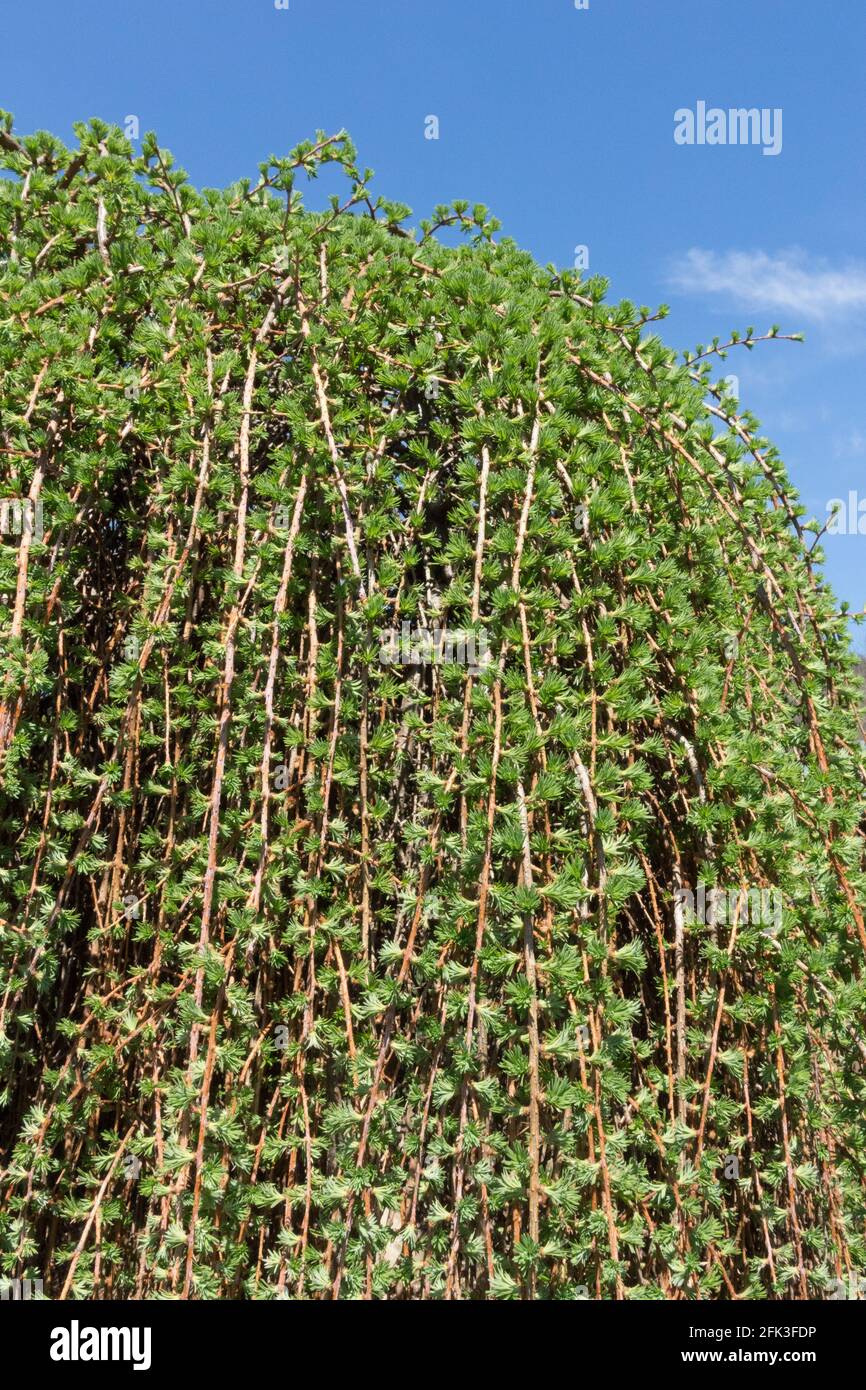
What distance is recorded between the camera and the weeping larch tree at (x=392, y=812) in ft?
3.78

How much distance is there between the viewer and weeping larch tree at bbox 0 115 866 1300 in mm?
1153

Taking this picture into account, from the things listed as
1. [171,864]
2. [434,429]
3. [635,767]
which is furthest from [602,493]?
[171,864]

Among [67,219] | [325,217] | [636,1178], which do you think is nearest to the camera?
[636,1178]

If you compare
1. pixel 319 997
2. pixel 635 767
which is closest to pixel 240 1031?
pixel 319 997

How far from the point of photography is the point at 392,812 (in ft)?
4.71

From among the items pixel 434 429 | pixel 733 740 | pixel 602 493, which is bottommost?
pixel 733 740

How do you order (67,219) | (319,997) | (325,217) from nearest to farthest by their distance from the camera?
(319,997) → (67,219) → (325,217)

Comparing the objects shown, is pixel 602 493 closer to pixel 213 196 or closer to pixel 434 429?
pixel 434 429

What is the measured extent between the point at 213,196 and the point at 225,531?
0.75 meters

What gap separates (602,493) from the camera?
135 cm

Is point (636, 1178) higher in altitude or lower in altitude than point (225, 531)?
lower

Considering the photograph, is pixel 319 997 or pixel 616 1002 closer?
pixel 616 1002

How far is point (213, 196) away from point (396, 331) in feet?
1.92

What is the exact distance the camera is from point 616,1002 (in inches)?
45.7
